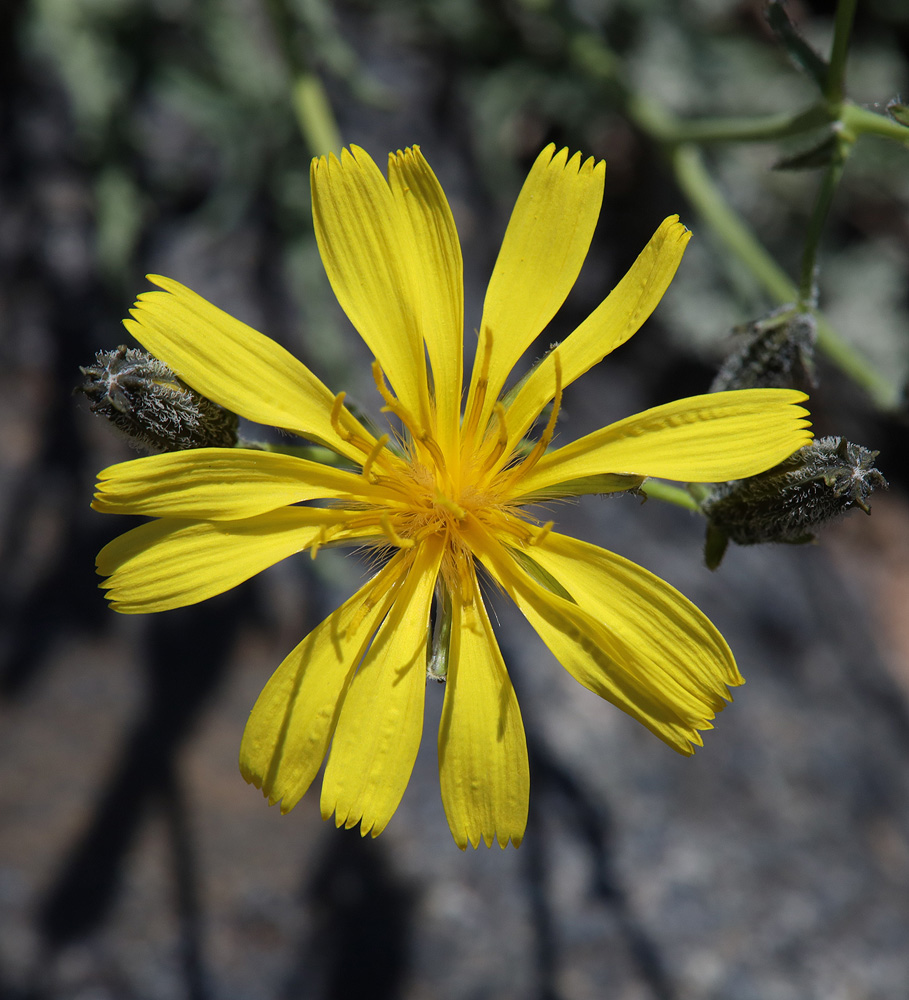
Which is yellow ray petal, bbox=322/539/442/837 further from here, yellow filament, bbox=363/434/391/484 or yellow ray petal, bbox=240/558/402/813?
yellow filament, bbox=363/434/391/484

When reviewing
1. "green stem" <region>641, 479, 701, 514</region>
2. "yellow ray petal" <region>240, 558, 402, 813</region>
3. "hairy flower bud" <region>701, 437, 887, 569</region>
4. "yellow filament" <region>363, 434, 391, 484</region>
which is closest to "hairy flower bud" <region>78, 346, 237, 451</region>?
"yellow filament" <region>363, 434, 391, 484</region>

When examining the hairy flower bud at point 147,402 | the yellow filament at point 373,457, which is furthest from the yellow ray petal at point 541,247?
the hairy flower bud at point 147,402

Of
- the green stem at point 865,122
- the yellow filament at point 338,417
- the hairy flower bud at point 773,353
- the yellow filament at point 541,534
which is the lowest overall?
the yellow filament at point 541,534

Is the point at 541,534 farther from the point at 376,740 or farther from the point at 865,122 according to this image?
the point at 865,122

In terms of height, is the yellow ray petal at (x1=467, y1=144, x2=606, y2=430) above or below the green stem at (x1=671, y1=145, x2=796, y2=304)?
below

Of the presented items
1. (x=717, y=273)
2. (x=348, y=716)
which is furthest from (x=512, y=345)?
(x=717, y=273)

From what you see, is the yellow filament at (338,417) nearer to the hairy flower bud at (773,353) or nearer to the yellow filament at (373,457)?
the yellow filament at (373,457)
